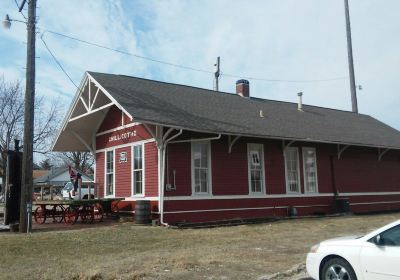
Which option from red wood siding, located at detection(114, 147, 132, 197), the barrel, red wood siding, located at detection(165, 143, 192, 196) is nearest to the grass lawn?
the barrel

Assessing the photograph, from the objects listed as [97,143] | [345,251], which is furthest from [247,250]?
[97,143]

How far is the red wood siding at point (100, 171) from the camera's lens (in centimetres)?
2194

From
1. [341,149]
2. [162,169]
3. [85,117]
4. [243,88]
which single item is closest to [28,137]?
[162,169]

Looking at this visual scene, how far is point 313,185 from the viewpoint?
887 inches

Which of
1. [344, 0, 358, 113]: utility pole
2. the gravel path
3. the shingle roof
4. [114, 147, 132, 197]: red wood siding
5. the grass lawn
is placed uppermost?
[344, 0, 358, 113]: utility pole

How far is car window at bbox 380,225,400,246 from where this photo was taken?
264 inches

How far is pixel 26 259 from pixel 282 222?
10452 mm

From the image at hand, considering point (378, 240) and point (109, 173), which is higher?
point (109, 173)

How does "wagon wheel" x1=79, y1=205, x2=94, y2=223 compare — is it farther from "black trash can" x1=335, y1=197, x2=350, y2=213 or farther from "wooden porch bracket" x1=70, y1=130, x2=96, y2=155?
"black trash can" x1=335, y1=197, x2=350, y2=213

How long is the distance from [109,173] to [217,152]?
5.19 metres

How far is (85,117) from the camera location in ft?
69.8

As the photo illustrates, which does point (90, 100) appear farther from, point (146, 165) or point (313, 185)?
point (313, 185)

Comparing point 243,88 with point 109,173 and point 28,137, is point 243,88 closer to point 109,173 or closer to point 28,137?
point 109,173

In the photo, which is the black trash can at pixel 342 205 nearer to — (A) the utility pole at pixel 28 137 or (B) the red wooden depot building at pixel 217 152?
(B) the red wooden depot building at pixel 217 152
